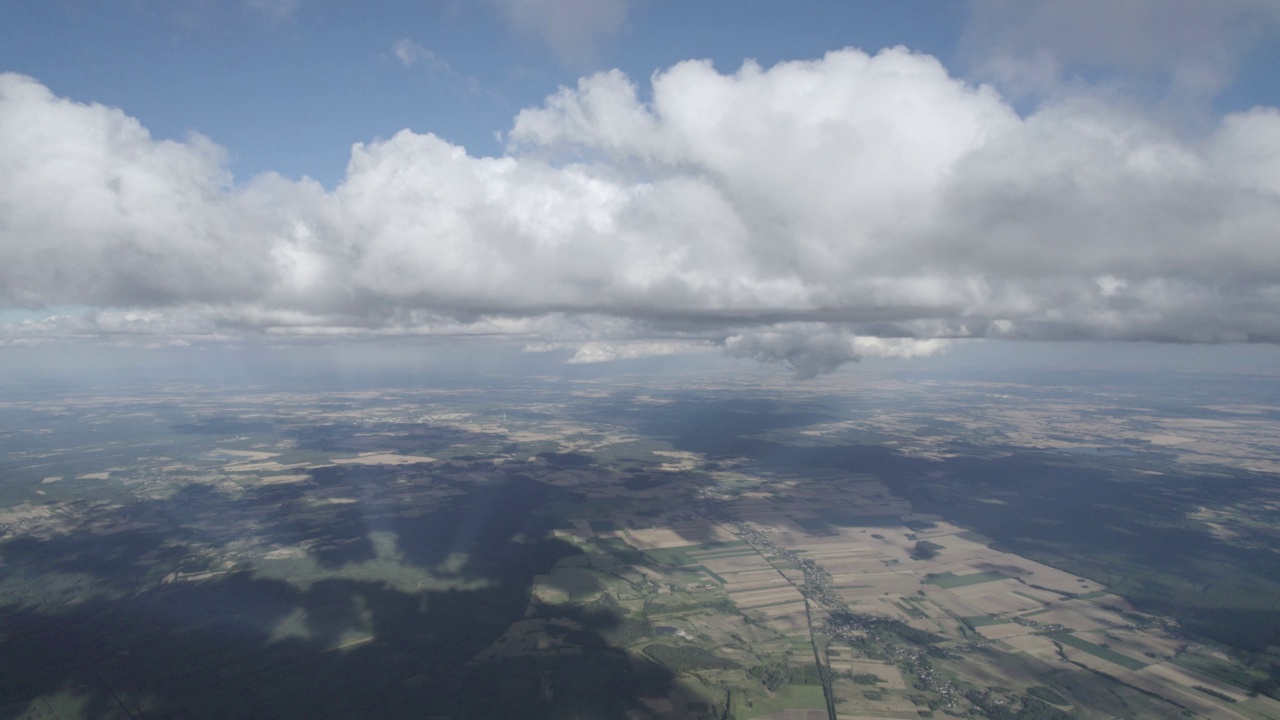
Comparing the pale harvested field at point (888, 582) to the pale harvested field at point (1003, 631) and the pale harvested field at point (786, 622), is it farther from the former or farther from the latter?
the pale harvested field at point (1003, 631)

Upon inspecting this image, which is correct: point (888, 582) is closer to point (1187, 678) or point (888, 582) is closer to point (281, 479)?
point (1187, 678)

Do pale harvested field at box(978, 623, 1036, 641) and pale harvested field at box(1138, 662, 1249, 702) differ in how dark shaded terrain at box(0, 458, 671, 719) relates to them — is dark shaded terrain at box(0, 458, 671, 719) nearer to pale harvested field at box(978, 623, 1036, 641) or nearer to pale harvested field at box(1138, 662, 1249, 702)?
pale harvested field at box(978, 623, 1036, 641)

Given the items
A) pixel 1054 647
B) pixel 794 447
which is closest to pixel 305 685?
pixel 1054 647

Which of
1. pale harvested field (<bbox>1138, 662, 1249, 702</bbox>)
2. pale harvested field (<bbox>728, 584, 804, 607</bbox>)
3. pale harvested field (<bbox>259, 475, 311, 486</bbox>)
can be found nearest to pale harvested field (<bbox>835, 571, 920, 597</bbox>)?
pale harvested field (<bbox>728, 584, 804, 607</bbox>)

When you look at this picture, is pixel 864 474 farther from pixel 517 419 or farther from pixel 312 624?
pixel 517 419

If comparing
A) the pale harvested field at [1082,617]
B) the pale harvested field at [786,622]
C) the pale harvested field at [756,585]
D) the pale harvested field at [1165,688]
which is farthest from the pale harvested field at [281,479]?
the pale harvested field at [1165,688]

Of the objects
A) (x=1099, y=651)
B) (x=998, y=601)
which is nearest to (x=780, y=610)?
(x=998, y=601)
